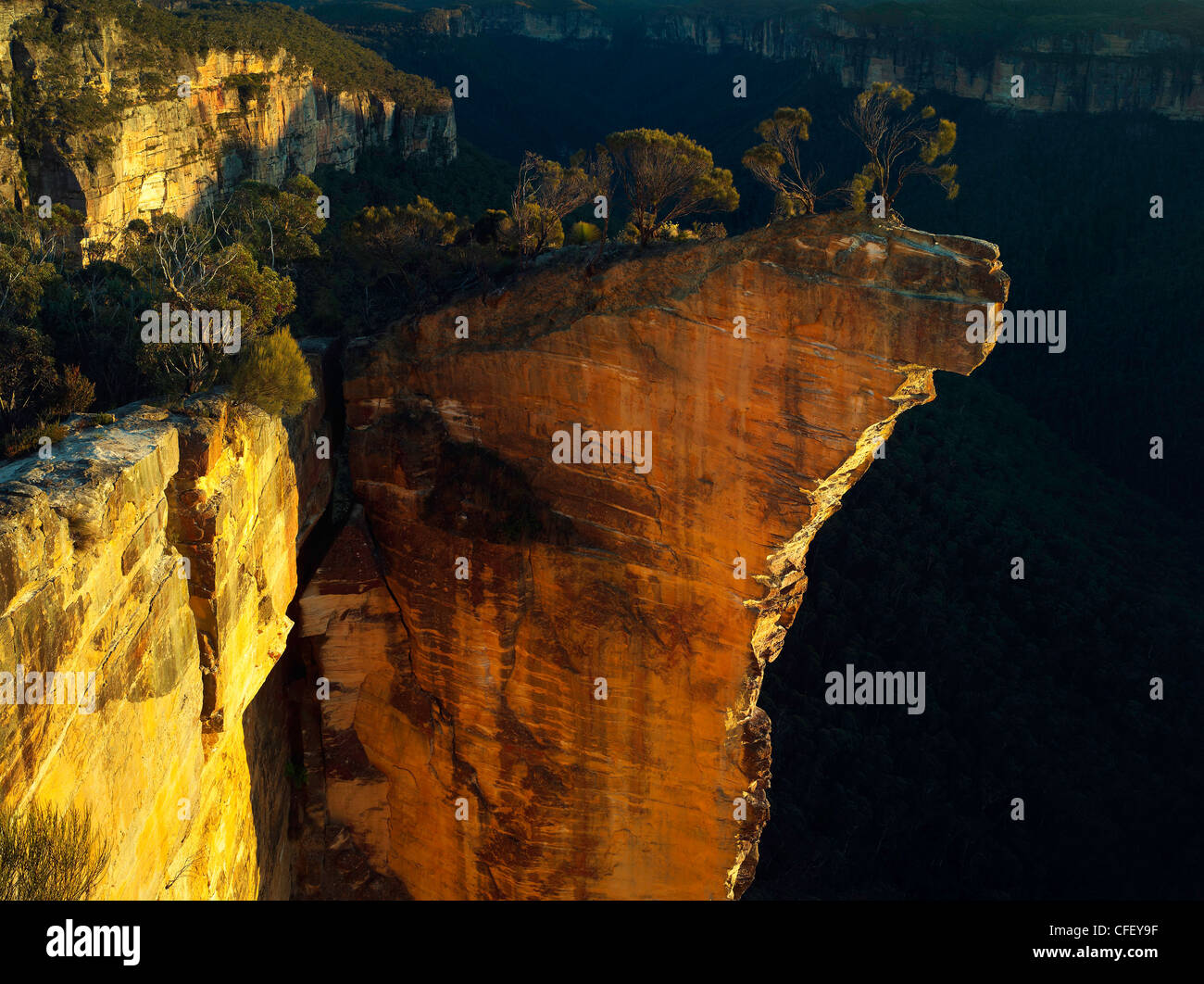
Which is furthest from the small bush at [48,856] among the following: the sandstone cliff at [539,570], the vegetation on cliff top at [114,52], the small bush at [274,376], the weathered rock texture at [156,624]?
the vegetation on cliff top at [114,52]

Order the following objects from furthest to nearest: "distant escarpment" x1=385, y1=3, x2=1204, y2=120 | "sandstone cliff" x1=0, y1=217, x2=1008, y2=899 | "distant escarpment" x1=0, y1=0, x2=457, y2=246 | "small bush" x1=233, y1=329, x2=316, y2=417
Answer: "distant escarpment" x1=385, y1=3, x2=1204, y2=120, "distant escarpment" x1=0, y1=0, x2=457, y2=246, "sandstone cliff" x1=0, y1=217, x2=1008, y2=899, "small bush" x1=233, y1=329, x2=316, y2=417

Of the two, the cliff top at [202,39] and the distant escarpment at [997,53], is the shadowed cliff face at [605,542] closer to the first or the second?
the cliff top at [202,39]

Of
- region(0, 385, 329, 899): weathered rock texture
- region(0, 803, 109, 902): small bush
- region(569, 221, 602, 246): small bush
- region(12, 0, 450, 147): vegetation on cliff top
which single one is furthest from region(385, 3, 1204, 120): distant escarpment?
region(0, 803, 109, 902): small bush

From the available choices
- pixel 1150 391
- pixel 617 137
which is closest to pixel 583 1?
pixel 1150 391

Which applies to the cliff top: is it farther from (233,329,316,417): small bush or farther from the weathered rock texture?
the weathered rock texture

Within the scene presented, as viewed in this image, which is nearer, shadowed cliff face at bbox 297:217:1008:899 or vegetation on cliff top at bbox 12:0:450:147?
shadowed cliff face at bbox 297:217:1008:899

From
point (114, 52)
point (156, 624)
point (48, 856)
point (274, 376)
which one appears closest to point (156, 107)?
point (114, 52)

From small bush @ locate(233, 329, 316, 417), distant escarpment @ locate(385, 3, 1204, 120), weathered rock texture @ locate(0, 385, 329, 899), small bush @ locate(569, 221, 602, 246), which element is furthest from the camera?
distant escarpment @ locate(385, 3, 1204, 120)
